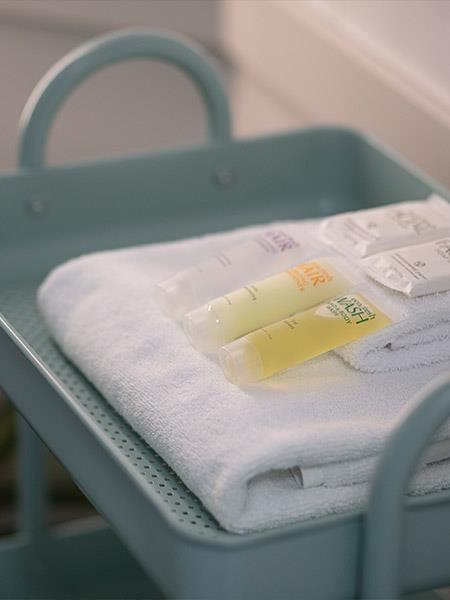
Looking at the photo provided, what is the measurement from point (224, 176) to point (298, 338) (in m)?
0.43

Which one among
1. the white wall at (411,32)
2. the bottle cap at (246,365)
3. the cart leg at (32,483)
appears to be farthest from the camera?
the cart leg at (32,483)

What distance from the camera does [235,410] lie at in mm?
847

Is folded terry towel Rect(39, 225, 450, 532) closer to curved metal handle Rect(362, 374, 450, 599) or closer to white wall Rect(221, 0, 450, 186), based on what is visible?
curved metal handle Rect(362, 374, 450, 599)

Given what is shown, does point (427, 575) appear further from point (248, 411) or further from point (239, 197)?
point (239, 197)

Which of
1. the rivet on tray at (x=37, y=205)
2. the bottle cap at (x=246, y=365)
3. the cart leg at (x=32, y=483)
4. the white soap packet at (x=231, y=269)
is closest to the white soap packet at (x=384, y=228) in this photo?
the white soap packet at (x=231, y=269)

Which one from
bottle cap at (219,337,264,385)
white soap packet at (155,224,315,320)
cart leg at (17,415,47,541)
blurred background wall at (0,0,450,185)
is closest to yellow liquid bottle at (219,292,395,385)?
bottle cap at (219,337,264,385)

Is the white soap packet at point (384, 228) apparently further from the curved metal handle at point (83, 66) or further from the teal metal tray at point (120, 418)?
the curved metal handle at point (83, 66)

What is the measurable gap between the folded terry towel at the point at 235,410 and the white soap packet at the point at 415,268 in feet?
0.20

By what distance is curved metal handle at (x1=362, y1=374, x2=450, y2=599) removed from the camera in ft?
2.44

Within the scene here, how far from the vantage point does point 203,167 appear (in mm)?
1286

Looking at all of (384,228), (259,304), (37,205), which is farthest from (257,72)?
(259,304)

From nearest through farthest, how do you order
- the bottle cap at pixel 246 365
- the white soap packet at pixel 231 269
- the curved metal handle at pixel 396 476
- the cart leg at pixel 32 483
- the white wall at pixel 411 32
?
the curved metal handle at pixel 396 476 < the bottle cap at pixel 246 365 < the white soap packet at pixel 231 269 < the white wall at pixel 411 32 < the cart leg at pixel 32 483

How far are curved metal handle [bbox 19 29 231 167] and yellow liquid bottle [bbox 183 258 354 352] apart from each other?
36cm

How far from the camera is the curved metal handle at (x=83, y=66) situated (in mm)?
1239
